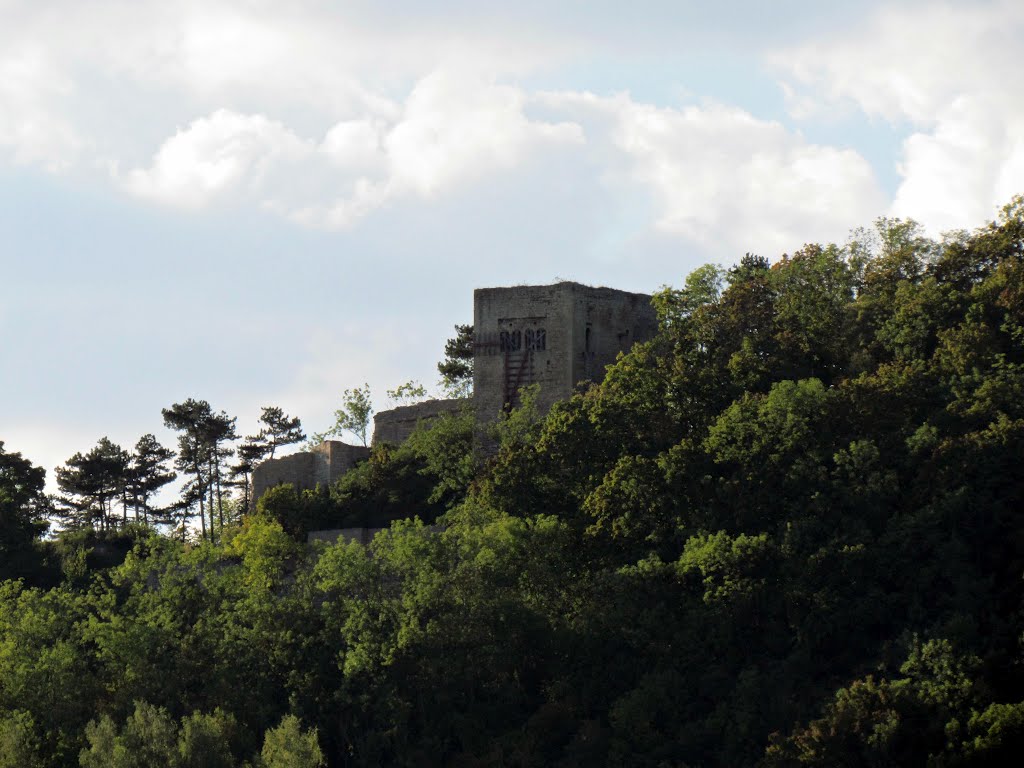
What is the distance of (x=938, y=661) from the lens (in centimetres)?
4053

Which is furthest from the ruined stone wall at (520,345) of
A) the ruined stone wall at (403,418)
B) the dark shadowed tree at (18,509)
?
the dark shadowed tree at (18,509)

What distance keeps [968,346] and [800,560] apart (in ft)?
24.8

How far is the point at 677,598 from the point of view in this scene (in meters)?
45.4

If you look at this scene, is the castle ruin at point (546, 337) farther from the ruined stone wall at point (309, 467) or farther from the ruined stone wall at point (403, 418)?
the ruined stone wall at point (309, 467)

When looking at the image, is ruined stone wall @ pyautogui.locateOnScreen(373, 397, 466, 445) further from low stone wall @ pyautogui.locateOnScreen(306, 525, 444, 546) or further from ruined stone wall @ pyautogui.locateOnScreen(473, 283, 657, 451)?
low stone wall @ pyautogui.locateOnScreen(306, 525, 444, 546)

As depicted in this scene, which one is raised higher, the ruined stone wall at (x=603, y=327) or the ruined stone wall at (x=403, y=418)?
the ruined stone wall at (x=603, y=327)

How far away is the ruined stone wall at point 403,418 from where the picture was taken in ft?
216

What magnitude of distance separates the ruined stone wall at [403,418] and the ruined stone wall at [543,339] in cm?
454

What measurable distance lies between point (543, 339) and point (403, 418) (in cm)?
828

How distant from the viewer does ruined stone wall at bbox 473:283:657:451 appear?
60.3 metres

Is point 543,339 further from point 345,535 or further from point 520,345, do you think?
point 345,535

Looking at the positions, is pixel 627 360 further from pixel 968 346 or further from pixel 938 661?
pixel 938 661

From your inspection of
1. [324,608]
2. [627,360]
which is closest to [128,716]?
[324,608]

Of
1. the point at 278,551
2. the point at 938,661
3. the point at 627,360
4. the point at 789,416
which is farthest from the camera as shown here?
the point at 278,551
